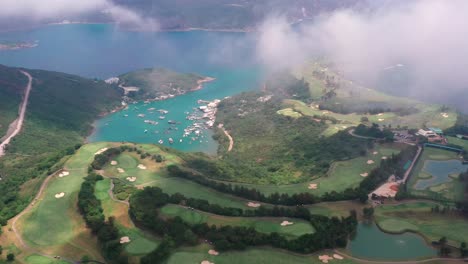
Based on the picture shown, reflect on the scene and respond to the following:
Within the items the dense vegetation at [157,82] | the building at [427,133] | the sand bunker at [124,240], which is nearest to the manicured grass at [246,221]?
the sand bunker at [124,240]

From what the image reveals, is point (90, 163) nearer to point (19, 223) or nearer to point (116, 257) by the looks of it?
point (19, 223)

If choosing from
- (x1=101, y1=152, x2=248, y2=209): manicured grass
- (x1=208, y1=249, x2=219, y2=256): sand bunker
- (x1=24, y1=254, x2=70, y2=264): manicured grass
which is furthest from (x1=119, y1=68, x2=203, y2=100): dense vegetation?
(x1=208, y1=249, x2=219, y2=256): sand bunker

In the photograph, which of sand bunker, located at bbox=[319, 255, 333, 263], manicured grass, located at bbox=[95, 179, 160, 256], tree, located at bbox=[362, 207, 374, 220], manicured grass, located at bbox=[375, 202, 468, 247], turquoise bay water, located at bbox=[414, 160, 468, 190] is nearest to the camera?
sand bunker, located at bbox=[319, 255, 333, 263]

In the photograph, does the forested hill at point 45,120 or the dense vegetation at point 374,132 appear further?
the dense vegetation at point 374,132

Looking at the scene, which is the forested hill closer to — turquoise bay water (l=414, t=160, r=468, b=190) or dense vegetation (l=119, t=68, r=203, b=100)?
dense vegetation (l=119, t=68, r=203, b=100)

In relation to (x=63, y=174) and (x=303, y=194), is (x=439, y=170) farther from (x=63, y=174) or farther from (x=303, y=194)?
(x=63, y=174)

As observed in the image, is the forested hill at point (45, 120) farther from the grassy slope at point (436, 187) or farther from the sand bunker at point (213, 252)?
the grassy slope at point (436, 187)
